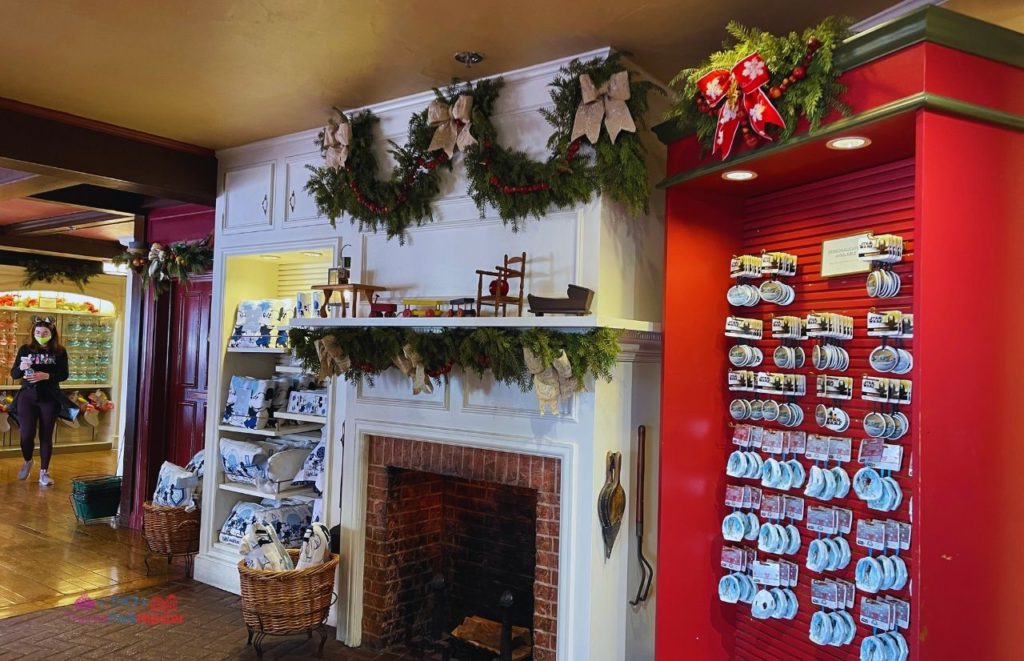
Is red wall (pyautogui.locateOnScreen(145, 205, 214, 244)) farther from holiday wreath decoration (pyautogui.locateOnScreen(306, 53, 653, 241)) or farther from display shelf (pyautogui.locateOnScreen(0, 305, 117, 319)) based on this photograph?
display shelf (pyautogui.locateOnScreen(0, 305, 117, 319))

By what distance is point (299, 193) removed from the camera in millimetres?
4289

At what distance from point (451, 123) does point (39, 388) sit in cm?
659

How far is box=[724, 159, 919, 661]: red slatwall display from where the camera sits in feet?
7.93

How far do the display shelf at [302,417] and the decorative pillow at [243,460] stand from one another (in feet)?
0.79

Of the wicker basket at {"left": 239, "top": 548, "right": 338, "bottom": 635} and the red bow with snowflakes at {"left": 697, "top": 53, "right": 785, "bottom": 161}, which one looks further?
the wicker basket at {"left": 239, "top": 548, "right": 338, "bottom": 635}

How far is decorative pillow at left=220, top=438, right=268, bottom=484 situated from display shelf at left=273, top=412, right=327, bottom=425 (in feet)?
0.79

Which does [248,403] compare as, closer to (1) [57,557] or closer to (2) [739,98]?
(1) [57,557]

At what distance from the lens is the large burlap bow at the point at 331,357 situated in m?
3.56

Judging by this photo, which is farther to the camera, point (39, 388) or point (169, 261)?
point (39, 388)

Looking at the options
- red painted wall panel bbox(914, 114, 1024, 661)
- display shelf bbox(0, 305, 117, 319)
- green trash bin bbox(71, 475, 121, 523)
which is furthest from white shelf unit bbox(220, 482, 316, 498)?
display shelf bbox(0, 305, 117, 319)

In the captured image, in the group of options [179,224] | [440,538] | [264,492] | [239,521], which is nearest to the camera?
[440,538]

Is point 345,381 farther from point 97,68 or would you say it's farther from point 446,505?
point 97,68

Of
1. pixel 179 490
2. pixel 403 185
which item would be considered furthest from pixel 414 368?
pixel 179 490

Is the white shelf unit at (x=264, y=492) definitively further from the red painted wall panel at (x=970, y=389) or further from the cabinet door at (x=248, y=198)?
the red painted wall panel at (x=970, y=389)
